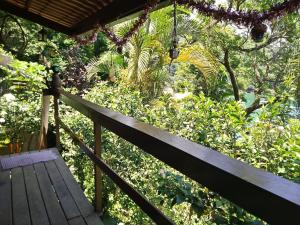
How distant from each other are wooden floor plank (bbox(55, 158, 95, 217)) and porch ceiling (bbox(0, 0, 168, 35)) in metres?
1.47

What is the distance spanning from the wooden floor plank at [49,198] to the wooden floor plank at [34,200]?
32mm

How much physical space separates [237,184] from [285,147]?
196 cm

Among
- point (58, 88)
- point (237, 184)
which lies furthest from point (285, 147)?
point (58, 88)

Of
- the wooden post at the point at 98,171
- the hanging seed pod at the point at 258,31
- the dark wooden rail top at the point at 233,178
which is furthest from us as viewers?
the hanging seed pod at the point at 258,31

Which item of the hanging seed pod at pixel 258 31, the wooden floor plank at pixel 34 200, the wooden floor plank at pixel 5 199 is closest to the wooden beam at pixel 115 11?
the hanging seed pod at pixel 258 31

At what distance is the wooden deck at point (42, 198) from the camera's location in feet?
6.61

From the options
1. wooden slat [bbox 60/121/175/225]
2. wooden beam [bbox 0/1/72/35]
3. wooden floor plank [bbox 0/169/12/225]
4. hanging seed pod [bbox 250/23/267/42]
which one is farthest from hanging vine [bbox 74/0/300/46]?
wooden beam [bbox 0/1/72/35]

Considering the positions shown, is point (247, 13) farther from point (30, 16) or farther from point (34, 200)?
point (30, 16)

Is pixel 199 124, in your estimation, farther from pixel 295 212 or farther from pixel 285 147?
pixel 295 212

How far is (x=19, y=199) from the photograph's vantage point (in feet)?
7.51

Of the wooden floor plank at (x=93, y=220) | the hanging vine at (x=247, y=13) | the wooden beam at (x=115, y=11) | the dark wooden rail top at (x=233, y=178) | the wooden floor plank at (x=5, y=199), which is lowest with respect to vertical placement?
the wooden floor plank at (x=93, y=220)

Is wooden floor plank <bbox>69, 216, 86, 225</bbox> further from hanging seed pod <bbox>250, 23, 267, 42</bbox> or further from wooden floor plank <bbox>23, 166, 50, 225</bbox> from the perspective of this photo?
hanging seed pod <bbox>250, 23, 267, 42</bbox>

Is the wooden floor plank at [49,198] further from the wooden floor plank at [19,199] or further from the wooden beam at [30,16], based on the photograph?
the wooden beam at [30,16]

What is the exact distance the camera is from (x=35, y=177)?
107 inches
